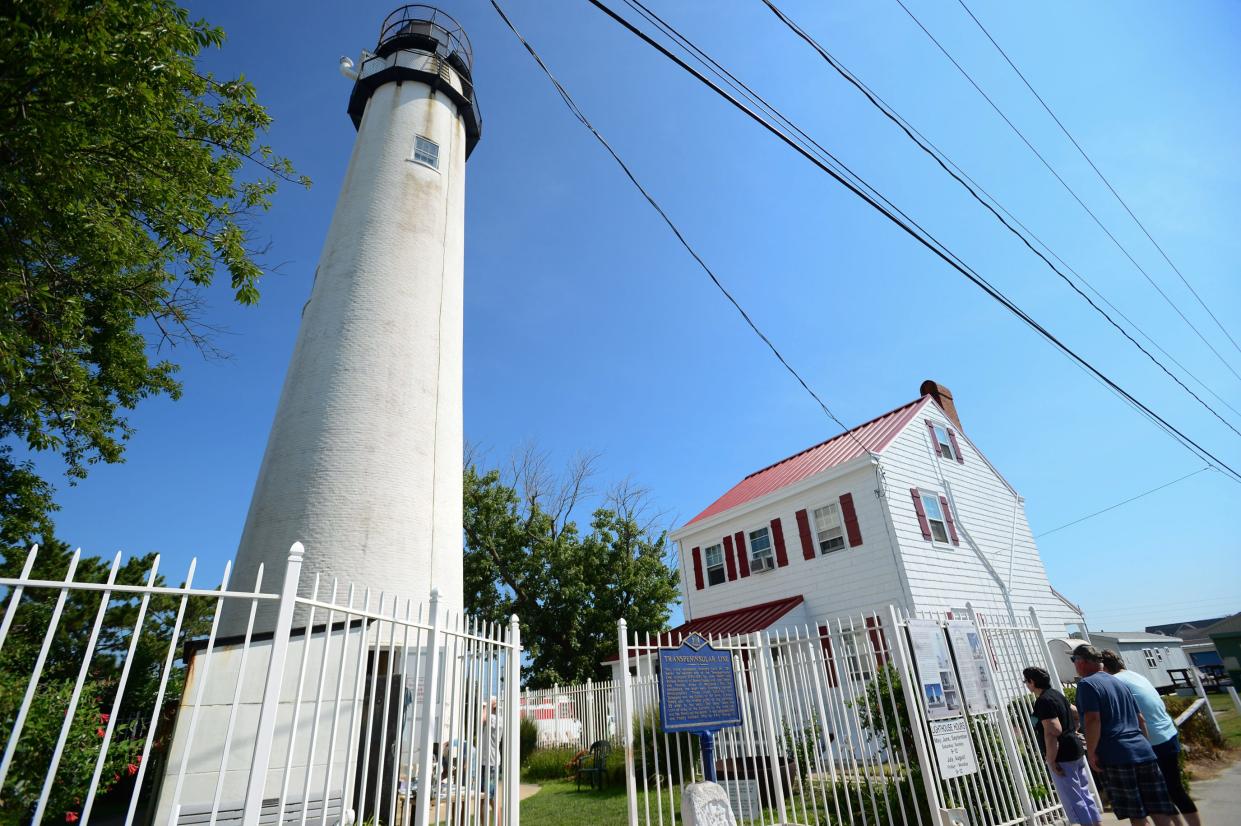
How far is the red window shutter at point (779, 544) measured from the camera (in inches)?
679

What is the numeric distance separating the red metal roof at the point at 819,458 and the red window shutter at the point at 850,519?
1119 millimetres

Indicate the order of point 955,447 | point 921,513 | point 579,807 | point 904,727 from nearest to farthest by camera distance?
point 904,727, point 579,807, point 921,513, point 955,447

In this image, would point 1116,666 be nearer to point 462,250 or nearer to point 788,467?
point 462,250

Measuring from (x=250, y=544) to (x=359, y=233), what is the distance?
5.55 metres

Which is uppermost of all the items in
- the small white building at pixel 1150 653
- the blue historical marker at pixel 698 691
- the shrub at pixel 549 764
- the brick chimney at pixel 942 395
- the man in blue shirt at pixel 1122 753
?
the brick chimney at pixel 942 395

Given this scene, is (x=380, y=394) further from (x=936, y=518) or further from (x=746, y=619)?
(x=936, y=518)

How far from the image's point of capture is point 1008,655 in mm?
8328

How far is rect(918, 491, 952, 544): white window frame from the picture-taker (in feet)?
53.5

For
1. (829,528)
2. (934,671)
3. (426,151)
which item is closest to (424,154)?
(426,151)

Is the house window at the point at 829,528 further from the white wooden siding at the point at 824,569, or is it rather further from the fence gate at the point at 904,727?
the fence gate at the point at 904,727

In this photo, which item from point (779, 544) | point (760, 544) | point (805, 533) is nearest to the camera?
point (805, 533)

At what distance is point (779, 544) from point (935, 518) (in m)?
4.26

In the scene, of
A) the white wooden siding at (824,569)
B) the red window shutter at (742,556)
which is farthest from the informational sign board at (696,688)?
the red window shutter at (742,556)

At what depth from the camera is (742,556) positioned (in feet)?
61.2
